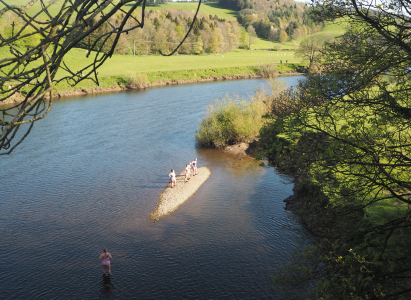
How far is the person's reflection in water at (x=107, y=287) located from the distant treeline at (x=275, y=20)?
132 m

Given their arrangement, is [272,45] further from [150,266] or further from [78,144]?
[150,266]

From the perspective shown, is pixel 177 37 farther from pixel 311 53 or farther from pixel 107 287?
pixel 107 287

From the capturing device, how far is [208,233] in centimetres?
1956

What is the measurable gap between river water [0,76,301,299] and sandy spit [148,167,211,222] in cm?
49

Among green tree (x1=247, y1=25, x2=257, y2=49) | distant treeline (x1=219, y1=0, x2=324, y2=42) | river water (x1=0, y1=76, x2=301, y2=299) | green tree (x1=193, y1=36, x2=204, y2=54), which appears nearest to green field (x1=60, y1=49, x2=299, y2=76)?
green tree (x1=193, y1=36, x2=204, y2=54)

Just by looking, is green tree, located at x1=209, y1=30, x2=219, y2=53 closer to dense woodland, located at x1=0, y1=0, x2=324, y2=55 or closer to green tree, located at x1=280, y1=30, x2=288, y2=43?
dense woodland, located at x1=0, y1=0, x2=324, y2=55

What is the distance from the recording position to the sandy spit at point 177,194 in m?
Result: 22.2

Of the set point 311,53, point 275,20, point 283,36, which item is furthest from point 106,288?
point 275,20

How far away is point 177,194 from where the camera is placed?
24.8 m

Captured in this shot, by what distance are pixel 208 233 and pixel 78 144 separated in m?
19.5

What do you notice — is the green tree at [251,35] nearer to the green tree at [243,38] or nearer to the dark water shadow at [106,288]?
the green tree at [243,38]

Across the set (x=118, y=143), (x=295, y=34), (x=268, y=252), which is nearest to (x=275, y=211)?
(x=268, y=252)

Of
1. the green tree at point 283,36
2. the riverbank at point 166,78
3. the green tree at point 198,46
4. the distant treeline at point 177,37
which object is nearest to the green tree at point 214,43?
the distant treeline at point 177,37

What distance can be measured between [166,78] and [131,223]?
59.1 meters
